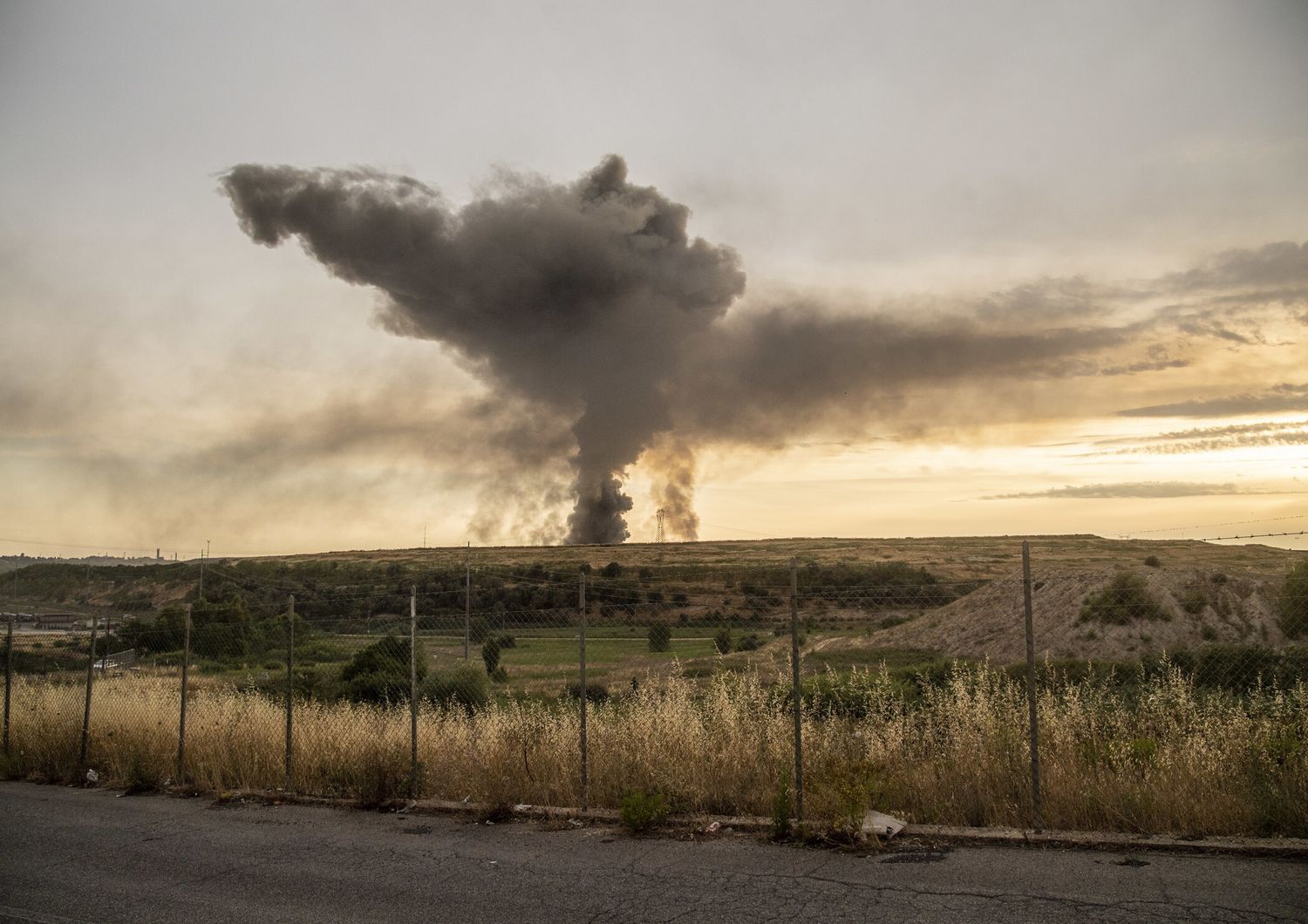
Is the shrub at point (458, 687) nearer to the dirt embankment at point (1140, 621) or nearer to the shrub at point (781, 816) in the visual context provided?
the shrub at point (781, 816)

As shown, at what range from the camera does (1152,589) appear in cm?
3856

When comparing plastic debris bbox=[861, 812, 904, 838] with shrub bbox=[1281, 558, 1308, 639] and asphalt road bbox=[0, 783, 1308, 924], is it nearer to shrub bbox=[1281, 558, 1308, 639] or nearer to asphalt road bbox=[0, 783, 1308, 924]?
asphalt road bbox=[0, 783, 1308, 924]

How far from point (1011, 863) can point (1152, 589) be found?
3640 cm

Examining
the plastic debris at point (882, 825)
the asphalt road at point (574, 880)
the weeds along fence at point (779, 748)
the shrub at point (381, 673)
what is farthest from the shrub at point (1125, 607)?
the asphalt road at point (574, 880)

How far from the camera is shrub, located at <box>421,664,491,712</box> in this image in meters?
23.9

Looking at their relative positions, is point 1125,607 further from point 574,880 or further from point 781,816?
point 574,880

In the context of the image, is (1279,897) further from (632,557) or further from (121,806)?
(632,557)

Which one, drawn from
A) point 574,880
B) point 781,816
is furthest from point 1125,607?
point 574,880

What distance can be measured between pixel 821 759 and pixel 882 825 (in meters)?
1.40

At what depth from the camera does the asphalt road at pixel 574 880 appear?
646 cm

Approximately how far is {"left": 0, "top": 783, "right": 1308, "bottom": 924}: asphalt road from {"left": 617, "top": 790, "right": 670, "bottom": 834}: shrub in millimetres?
282

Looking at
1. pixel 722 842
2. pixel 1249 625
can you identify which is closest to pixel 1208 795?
pixel 722 842

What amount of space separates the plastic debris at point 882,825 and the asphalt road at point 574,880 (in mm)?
339

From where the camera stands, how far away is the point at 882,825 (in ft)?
26.7
